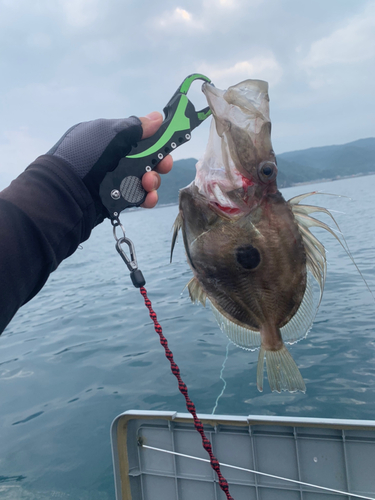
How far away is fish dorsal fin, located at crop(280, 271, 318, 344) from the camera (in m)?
2.43

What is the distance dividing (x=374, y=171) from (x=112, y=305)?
6540 inches

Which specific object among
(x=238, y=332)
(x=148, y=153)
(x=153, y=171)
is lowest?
(x=238, y=332)

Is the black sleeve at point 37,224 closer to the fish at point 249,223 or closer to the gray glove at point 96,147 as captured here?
the gray glove at point 96,147

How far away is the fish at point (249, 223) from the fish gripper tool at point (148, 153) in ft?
0.71

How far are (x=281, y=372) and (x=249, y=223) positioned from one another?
1.01 meters

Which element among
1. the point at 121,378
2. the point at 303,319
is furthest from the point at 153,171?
the point at 121,378

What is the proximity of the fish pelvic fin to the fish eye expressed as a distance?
3.65 feet

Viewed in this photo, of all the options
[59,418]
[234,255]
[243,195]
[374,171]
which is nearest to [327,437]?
[234,255]

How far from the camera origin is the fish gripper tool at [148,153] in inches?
87.8

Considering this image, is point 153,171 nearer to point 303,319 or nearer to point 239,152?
point 239,152

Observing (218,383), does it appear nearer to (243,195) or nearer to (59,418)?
(59,418)

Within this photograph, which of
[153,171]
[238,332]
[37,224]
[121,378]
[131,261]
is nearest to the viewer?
[37,224]

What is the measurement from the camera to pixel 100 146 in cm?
221

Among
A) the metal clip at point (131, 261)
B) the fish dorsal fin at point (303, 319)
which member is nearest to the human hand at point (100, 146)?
the metal clip at point (131, 261)
